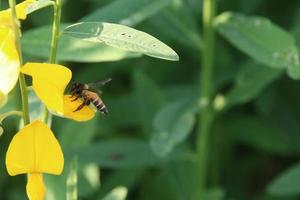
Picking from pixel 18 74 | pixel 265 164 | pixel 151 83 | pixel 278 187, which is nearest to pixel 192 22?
pixel 151 83

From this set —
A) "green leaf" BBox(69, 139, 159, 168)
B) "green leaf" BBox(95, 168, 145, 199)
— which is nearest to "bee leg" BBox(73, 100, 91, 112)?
"green leaf" BBox(69, 139, 159, 168)

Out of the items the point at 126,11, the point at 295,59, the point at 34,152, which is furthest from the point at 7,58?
the point at 295,59

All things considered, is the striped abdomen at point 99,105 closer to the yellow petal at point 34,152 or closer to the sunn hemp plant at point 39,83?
the sunn hemp plant at point 39,83

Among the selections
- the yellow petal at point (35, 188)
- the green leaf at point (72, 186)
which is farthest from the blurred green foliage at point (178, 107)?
the yellow petal at point (35, 188)

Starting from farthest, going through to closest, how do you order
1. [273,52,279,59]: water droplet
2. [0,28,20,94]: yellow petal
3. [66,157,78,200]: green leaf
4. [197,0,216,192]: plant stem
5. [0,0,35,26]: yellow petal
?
1. [197,0,216,192]: plant stem
2. [273,52,279,59]: water droplet
3. [66,157,78,200]: green leaf
4. [0,0,35,26]: yellow petal
5. [0,28,20,94]: yellow petal

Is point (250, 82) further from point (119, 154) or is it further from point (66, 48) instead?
point (66, 48)

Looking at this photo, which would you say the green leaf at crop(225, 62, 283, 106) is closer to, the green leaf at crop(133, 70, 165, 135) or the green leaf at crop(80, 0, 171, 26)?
the green leaf at crop(133, 70, 165, 135)
